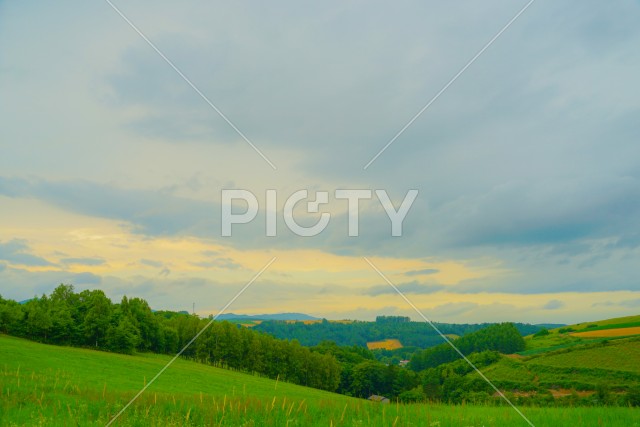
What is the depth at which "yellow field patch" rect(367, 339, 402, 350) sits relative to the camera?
5148 inches

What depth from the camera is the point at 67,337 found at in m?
94.2

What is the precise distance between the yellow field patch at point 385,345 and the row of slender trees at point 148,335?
1808cm

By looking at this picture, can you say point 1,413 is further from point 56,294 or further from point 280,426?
point 56,294

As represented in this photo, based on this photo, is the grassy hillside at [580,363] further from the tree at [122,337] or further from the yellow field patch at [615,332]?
the tree at [122,337]

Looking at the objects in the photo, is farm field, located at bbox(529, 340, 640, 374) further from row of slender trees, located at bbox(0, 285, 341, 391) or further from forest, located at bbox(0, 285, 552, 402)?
row of slender trees, located at bbox(0, 285, 341, 391)

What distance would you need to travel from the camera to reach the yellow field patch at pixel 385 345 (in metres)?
131

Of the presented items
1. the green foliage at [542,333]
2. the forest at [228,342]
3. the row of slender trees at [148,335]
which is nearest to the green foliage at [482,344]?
the forest at [228,342]

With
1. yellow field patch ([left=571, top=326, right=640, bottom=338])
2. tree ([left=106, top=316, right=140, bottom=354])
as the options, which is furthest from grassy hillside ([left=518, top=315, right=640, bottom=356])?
tree ([left=106, top=316, right=140, bottom=354])

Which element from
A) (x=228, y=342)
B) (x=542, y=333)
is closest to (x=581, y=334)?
(x=542, y=333)

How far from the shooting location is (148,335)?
110 m

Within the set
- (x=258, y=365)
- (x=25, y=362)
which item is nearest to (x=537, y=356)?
(x=258, y=365)

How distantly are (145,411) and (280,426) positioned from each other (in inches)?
134

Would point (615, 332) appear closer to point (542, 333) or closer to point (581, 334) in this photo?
point (581, 334)

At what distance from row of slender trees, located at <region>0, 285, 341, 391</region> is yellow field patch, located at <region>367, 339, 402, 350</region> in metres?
18.1
